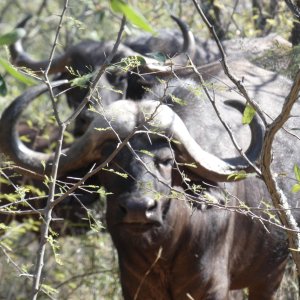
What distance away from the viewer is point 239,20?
817 centimetres

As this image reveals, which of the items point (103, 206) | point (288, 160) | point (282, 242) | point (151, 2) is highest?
point (288, 160)

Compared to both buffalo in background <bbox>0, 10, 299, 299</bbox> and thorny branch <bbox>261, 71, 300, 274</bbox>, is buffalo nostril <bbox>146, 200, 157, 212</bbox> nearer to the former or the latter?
buffalo in background <bbox>0, 10, 299, 299</bbox>

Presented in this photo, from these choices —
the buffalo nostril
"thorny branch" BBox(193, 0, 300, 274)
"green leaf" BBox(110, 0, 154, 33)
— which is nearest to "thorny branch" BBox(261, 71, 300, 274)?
"thorny branch" BBox(193, 0, 300, 274)

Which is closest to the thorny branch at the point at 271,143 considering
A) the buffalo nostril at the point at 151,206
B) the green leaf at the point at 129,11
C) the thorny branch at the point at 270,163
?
the thorny branch at the point at 270,163

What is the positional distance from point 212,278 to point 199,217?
34cm

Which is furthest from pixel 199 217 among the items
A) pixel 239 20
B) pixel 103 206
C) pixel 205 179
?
pixel 239 20

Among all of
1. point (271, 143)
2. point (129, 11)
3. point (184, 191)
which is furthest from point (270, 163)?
point (129, 11)

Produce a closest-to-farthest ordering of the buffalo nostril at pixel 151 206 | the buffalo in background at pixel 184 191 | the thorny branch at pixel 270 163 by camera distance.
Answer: the thorny branch at pixel 270 163 → the buffalo nostril at pixel 151 206 → the buffalo in background at pixel 184 191

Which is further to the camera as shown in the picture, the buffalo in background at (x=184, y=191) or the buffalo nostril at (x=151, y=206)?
the buffalo in background at (x=184, y=191)

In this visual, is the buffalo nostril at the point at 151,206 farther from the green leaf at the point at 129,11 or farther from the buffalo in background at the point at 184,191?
the green leaf at the point at 129,11

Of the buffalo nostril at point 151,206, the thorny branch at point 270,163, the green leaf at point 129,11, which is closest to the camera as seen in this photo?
the green leaf at point 129,11

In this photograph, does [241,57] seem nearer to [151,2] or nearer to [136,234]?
[136,234]

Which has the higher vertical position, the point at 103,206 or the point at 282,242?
the point at 282,242

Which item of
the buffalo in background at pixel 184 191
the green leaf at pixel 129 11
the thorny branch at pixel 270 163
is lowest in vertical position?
the buffalo in background at pixel 184 191
